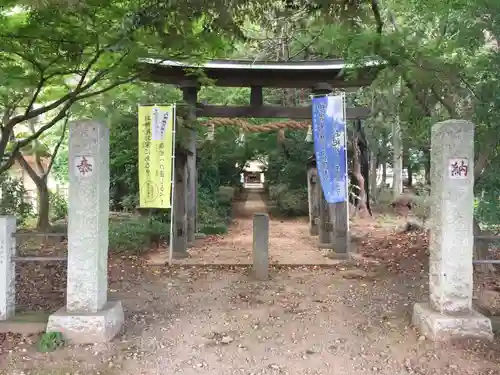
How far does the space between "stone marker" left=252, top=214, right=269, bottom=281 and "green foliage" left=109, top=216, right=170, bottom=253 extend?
2852 millimetres

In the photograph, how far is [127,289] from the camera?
640cm

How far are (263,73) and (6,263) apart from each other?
5.96m

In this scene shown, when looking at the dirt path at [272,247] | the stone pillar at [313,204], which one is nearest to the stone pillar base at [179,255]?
the dirt path at [272,247]

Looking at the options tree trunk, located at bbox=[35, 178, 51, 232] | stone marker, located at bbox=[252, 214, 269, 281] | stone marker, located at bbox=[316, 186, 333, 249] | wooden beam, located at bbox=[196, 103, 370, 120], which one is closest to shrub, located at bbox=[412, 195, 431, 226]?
stone marker, located at bbox=[316, 186, 333, 249]

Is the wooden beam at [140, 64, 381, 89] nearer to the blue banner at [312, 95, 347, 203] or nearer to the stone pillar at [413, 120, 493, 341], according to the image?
the blue banner at [312, 95, 347, 203]

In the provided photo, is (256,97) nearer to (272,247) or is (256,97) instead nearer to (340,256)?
(272,247)

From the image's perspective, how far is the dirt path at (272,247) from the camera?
8430 millimetres

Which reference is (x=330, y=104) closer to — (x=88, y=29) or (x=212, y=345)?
(x=88, y=29)

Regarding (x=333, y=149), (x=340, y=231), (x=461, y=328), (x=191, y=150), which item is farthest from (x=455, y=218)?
(x=191, y=150)

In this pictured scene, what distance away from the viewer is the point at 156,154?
7.84 m

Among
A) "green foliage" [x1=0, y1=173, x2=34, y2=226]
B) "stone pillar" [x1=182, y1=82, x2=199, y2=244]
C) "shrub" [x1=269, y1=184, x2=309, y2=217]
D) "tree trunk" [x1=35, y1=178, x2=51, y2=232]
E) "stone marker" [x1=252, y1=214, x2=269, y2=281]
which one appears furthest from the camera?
"shrub" [x1=269, y1=184, x2=309, y2=217]

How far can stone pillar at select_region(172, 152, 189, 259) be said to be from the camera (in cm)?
867

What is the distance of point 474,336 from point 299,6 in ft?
12.5

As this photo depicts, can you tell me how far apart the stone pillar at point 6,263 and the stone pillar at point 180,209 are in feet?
13.7
